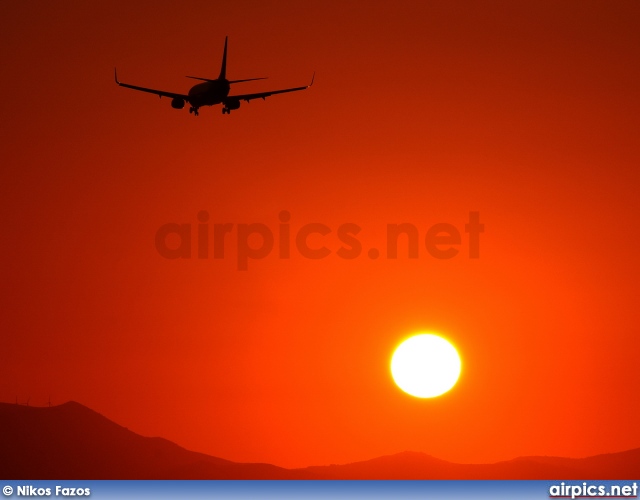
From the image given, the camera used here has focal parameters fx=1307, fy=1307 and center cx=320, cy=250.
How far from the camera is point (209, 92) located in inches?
6270

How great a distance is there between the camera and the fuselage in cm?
15925

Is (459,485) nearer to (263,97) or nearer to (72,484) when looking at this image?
(72,484)

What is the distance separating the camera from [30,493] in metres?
104

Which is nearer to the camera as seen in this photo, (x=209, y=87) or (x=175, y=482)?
(x=175, y=482)

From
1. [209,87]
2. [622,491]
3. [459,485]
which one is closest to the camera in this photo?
[622,491]

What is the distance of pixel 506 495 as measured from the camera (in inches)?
4331

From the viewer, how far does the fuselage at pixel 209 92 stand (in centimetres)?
15925

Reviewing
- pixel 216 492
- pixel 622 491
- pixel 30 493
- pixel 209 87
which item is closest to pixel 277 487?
pixel 216 492

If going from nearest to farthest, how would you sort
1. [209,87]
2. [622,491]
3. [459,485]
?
[622,491]
[459,485]
[209,87]

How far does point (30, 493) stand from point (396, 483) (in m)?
30.5

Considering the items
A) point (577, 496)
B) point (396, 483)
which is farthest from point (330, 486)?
point (577, 496)

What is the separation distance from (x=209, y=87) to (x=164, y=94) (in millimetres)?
9119

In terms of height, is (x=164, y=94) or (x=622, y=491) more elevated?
(x=164, y=94)

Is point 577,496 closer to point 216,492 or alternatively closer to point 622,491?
point 622,491
